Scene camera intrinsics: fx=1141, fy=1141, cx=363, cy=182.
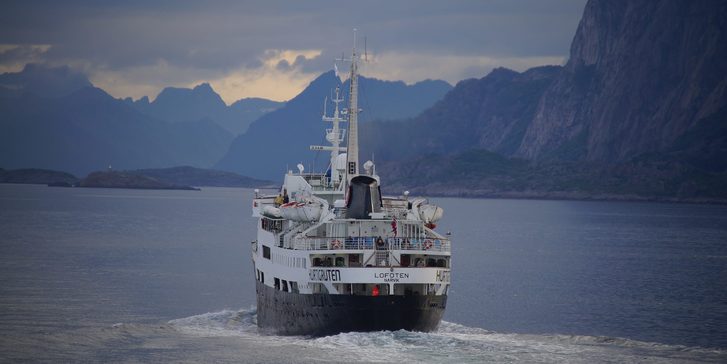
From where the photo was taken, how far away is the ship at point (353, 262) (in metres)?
53.2

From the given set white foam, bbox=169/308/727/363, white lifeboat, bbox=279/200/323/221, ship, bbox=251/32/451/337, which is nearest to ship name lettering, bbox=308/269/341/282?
ship, bbox=251/32/451/337

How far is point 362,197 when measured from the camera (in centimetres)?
5716

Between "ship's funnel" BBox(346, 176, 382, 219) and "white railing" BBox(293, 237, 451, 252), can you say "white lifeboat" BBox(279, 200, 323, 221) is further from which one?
"white railing" BBox(293, 237, 451, 252)

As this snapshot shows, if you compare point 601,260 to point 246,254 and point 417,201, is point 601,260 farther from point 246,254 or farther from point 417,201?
point 417,201

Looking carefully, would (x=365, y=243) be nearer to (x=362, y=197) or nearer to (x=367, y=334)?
(x=362, y=197)

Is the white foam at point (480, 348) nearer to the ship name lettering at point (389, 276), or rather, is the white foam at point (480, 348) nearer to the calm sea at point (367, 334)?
the calm sea at point (367, 334)

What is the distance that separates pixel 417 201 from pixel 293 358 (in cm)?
1262

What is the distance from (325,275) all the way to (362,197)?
17.0 ft

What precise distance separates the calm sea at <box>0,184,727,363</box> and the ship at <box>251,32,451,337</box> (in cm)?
121

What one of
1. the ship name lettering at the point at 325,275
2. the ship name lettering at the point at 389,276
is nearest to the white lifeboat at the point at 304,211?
the ship name lettering at the point at 325,275

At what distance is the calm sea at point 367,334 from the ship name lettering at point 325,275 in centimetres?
282

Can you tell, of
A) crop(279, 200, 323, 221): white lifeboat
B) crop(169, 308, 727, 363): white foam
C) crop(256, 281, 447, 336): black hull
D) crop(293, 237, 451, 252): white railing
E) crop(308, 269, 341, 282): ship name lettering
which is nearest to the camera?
crop(169, 308, 727, 363): white foam

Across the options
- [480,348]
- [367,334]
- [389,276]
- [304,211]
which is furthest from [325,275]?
[480,348]

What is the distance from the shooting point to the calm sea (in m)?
52.6
